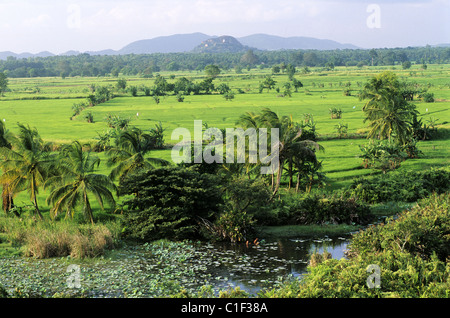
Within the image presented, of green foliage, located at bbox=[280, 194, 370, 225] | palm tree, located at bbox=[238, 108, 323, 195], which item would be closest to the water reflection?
green foliage, located at bbox=[280, 194, 370, 225]

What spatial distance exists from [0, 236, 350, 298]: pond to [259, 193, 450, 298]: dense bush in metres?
1.75

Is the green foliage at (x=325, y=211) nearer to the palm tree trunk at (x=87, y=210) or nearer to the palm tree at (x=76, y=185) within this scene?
the palm tree at (x=76, y=185)

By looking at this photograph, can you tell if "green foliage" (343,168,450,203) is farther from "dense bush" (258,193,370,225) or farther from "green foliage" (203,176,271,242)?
"green foliage" (203,176,271,242)

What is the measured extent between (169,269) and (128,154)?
8.52 meters

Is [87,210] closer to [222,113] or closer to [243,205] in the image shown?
[243,205]

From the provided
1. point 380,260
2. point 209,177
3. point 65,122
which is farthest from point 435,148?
point 65,122

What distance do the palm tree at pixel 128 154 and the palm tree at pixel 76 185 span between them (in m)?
1.90

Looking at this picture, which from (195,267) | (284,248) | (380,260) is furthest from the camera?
(284,248)

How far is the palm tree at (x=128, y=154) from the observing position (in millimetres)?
23578

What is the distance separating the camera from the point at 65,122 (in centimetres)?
5369

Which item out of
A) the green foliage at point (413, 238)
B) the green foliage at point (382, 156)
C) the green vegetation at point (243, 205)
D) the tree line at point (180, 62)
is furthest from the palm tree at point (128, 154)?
the tree line at point (180, 62)

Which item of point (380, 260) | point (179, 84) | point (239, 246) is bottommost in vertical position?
point (239, 246)
